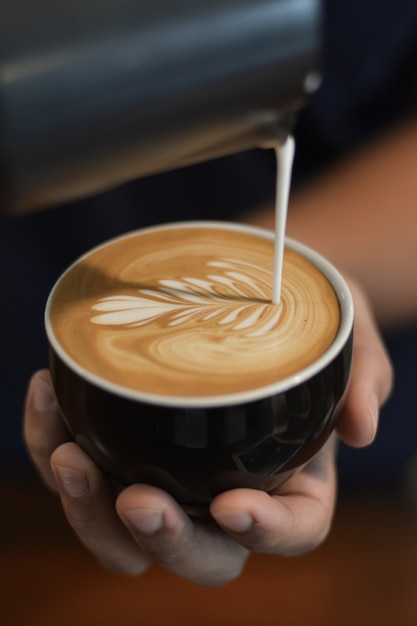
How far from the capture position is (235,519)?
1.95 feet

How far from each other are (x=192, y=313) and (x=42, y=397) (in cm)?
17

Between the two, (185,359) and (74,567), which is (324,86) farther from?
(74,567)

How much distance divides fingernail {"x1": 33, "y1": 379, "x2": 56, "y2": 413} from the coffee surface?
0.09 metres

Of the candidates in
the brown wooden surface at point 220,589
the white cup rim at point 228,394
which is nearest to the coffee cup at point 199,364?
the white cup rim at point 228,394

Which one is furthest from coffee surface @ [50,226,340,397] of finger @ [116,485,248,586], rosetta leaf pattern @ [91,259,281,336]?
finger @ [116,485,248,586]

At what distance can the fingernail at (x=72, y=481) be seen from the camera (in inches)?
24.9

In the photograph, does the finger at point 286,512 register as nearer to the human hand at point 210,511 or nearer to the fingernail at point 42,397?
the human hand at point 210,511

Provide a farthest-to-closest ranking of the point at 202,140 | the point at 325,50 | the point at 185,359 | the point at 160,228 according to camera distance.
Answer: the point at 325,50 → the point at 160,228 → the point at 185,359 → the point at 202,140

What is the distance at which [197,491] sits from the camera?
61 centimetres

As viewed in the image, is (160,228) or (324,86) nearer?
(160,228)

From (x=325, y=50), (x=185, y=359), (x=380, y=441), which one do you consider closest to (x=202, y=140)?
(x=185, y=359)

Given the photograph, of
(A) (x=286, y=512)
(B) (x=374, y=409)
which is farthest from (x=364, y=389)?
(A) (x=286, y=512)

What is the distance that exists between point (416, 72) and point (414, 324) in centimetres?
35

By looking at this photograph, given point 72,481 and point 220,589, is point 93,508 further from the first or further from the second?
point 220,589
